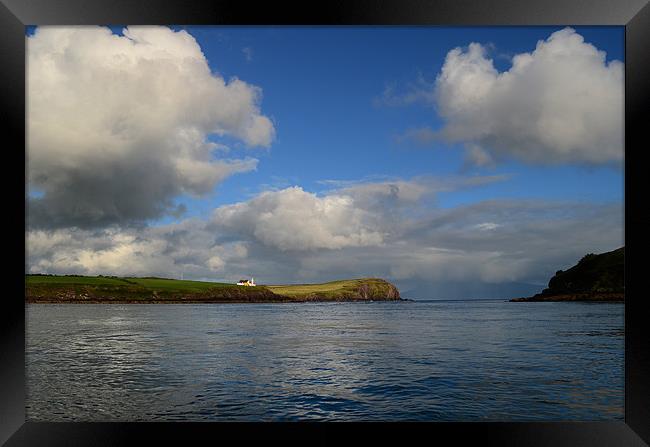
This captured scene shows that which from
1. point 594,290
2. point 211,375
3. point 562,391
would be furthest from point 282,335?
point 594,290

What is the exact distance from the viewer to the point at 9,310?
143 inches

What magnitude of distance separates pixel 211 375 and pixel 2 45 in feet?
29.7

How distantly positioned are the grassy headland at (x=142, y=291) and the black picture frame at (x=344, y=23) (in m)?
75.0

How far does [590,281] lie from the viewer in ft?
246

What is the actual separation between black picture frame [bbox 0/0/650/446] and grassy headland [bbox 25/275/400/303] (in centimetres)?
7505

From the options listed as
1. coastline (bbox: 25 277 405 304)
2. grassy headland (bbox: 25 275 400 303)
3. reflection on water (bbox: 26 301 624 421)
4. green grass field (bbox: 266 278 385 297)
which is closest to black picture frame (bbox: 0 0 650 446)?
reflection on water (bbox: 26 301 624 421)

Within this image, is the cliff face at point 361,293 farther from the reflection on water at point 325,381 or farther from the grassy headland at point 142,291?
the reflection on water at point 325,381

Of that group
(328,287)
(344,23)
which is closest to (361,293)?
(328,287)

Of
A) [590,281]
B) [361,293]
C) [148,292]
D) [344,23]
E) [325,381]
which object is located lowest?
[361,293]

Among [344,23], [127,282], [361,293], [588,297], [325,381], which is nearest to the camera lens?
[344,23]

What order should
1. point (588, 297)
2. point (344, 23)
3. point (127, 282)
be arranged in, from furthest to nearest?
point (127, 282) < point (588, 297) < point (344, 23)

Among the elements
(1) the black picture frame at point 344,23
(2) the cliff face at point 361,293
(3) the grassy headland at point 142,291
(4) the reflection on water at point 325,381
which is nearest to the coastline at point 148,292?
(3) the grassy headland at point 142,291

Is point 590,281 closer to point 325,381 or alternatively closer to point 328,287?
point 328,287

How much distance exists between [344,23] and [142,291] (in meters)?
79.9
